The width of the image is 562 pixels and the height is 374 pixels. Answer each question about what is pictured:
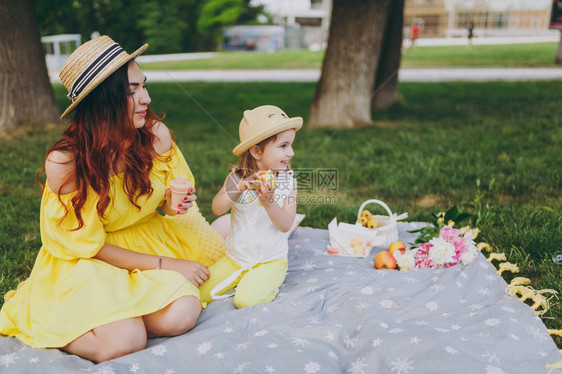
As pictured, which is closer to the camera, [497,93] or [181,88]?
[497,93]

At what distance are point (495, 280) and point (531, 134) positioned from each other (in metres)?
3.47

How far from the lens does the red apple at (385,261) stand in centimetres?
299

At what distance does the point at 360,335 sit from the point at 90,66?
1653mm

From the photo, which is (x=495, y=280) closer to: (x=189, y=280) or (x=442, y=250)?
(x=442, y=250)

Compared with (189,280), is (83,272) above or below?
above

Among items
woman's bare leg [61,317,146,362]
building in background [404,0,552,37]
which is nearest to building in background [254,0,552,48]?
building in background [404,0,552,37]

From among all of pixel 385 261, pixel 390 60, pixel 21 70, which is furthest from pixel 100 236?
pixel 390 60

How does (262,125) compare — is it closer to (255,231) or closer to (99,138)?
(255,231)

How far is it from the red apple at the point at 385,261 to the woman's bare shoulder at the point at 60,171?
1721 millimetres

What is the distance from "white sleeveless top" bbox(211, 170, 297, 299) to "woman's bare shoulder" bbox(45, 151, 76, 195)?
82 centimetres

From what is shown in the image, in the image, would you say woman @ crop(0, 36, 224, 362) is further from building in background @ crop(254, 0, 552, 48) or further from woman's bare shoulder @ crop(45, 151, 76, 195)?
building in background @ crop(254, 0, 552, 48)

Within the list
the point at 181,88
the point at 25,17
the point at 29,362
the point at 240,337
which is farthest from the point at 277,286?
the point at 181,88

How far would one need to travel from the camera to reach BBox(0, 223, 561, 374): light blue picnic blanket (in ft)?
6.77

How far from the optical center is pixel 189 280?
2.56 metres
